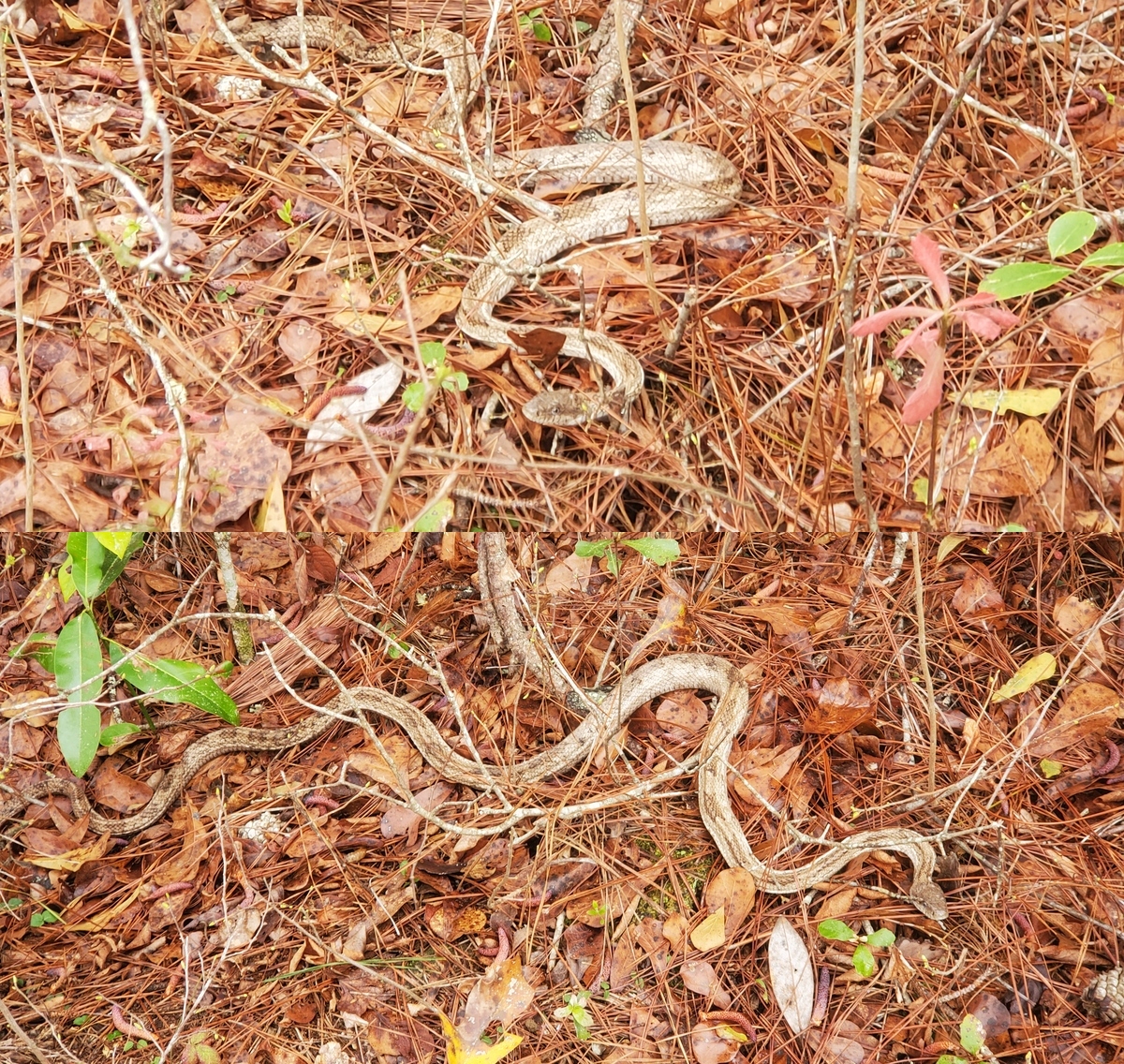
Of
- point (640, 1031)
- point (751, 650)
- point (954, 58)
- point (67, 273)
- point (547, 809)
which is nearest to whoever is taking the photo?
point (640, 1031)

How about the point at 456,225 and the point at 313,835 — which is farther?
the point at 456,225

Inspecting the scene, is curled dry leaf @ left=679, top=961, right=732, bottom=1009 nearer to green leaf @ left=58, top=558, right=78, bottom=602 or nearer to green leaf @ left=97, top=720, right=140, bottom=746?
green leaf @ left=97, top=720, right=140, bottom=746

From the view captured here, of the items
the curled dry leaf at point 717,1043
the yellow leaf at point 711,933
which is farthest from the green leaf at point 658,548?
the curled dry leaf at point 717,1043

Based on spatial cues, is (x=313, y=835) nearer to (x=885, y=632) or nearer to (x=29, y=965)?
(x=29, y=965)

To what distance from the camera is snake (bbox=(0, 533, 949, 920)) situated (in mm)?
2846

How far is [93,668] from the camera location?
2775 millimetres

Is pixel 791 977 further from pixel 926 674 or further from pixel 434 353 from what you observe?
pixel 434 353

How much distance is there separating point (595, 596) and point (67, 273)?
247 cm

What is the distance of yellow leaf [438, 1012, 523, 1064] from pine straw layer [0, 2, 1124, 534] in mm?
1699

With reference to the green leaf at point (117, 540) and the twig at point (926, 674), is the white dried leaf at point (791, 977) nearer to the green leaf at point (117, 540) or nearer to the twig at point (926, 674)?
the twig at point (926, 674)

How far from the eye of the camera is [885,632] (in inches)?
122

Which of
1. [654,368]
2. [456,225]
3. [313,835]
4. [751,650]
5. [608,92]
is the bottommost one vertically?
[313,835]

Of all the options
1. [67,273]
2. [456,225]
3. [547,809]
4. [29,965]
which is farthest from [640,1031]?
[67,273]

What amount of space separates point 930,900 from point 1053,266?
1951mm
